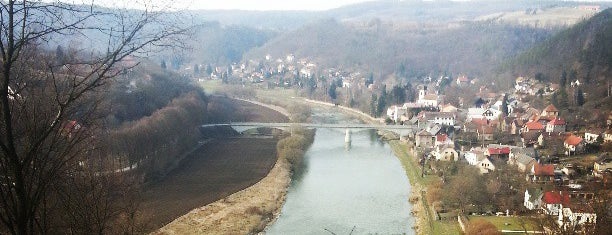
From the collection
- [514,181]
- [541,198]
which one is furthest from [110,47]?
[514,181]

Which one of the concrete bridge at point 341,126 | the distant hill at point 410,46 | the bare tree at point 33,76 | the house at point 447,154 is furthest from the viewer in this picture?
the distant hill at point 410,46

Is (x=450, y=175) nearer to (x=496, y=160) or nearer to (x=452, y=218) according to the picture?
(x=496, y=160)

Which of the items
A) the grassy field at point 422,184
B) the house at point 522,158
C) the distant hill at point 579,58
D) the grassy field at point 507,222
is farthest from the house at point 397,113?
the grassy field at point 507,222

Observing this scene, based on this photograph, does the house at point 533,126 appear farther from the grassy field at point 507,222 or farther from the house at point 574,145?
the grassy field at point 507,222

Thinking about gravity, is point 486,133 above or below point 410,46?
below

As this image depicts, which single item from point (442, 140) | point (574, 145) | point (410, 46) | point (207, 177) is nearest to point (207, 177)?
point (207, 177)

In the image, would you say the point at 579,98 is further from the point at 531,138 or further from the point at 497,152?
the point at 497,152
